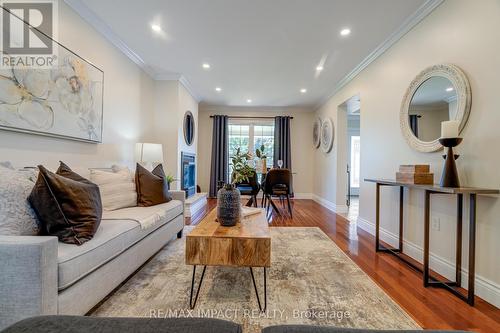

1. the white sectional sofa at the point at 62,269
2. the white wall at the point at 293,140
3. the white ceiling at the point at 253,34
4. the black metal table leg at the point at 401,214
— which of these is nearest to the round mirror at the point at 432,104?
the black metal table leg at the point at 401,214

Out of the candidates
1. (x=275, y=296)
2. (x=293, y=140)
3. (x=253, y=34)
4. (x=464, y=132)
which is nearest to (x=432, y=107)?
(x=464, y=132)

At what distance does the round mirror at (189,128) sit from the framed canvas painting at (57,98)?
81.0 inches

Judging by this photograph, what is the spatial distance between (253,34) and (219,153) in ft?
12.4

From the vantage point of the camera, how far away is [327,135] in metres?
5.29

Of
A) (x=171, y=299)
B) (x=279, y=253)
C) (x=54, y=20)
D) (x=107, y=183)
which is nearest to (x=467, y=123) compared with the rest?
(x=279, y=253)

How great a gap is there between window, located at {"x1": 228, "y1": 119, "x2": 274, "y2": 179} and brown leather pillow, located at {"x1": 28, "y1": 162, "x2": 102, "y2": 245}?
5.09 metres

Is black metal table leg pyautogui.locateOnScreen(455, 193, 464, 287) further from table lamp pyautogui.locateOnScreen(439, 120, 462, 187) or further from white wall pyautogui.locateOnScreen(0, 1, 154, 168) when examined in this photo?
white wall pyautogui.locateOnScreen(0, 1, 154, 168)

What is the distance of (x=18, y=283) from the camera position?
107 centimetres

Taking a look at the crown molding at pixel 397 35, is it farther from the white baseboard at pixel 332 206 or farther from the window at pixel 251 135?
the window at pixel 251 135

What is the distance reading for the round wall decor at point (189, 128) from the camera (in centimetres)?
484

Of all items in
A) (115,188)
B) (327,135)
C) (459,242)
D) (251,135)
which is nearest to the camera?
(459,242)

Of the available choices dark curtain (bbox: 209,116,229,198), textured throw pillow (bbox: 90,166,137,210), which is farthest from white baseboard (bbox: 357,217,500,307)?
dark curtain (bbox: 209,116,229,198)

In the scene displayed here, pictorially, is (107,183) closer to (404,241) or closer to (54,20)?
(54,20)

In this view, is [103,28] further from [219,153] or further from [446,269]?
[446,269]
